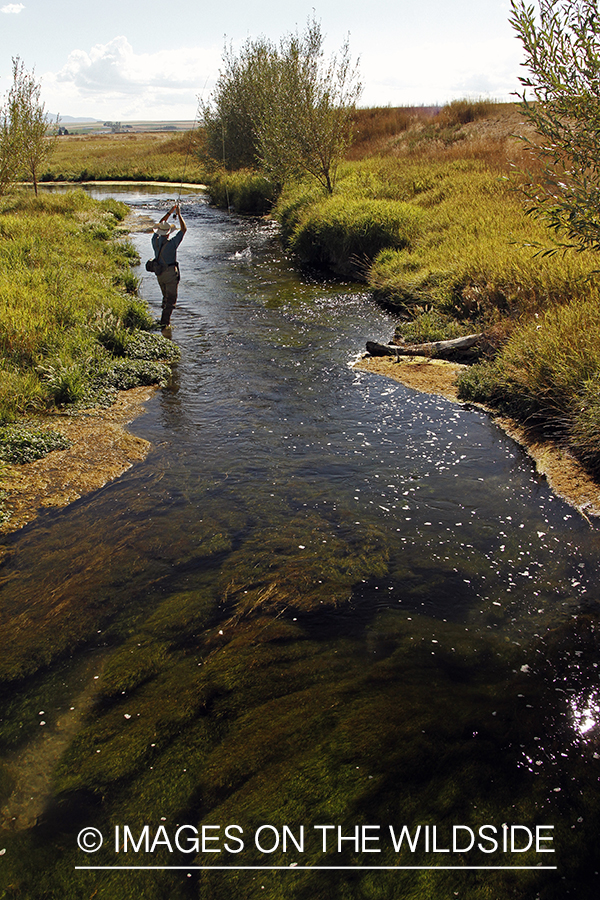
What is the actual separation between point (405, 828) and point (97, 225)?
2408 cm

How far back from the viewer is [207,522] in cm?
637

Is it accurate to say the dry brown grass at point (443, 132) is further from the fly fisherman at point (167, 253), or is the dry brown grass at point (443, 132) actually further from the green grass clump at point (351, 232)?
the fly fisherman at point (167, 253)

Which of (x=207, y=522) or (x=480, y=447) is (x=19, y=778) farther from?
(x=480, y=447)

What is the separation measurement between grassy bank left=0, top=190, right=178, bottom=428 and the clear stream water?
1844mm

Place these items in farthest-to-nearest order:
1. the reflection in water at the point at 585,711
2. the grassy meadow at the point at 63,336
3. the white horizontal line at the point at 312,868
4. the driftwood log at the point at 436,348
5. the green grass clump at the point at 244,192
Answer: the green grass clump at the point at 244,192 → the driftwood log at the point at 436,348 → the grassy meadow at the point at 63,336 → the reflection in water at the point at 585,711 → the white horizontal line at the point at 312,868

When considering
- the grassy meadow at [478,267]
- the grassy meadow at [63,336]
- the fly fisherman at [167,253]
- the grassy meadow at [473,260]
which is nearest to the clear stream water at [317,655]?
the grassy meadow at [478,267]

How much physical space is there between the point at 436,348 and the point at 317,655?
8.18 metres

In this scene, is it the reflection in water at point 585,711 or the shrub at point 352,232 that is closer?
the reflection in water at point 585,711

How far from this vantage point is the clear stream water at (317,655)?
339 cm

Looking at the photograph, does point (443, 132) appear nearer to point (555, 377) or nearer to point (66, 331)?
point (66, 331)

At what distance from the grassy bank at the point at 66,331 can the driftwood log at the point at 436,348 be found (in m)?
4.55

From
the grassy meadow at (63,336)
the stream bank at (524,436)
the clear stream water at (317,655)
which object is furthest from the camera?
the grassy meadow at (63,336)

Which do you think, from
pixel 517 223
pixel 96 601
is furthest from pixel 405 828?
pixel 517 223

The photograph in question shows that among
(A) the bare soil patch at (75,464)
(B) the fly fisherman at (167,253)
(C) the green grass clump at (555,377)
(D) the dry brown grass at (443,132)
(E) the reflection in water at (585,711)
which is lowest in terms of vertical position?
(E) the reflection in water at (585,711)
